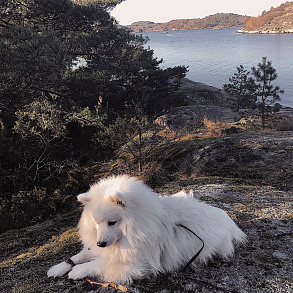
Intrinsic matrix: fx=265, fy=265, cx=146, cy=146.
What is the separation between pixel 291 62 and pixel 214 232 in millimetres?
54992

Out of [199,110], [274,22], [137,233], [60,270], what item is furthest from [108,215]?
[274,22]

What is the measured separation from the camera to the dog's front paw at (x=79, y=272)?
2.92 metres

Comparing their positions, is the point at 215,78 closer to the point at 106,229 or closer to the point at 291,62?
the point at 291,62

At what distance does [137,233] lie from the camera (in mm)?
2631

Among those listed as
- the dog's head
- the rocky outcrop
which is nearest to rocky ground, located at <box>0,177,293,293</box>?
the dog's head

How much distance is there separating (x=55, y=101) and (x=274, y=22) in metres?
150

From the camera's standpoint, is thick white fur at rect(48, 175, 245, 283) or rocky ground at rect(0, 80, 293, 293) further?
rocky ground at rect(0, 80, 293, 293)

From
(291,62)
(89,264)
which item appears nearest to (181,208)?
(89,264)

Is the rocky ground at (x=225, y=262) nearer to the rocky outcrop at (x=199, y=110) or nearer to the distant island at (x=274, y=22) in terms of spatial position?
the rocky outcrop at (x=199, y=110)

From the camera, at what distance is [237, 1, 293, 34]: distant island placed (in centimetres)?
12138

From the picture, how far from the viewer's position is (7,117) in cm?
1141

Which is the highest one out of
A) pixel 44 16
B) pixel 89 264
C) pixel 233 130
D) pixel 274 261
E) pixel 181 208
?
pixel 44 16

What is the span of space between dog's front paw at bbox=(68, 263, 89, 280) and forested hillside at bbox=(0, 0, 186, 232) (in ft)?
14.6

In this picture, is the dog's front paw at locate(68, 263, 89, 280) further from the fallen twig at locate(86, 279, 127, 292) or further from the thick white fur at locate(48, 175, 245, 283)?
the fallen twig at locate(86, 279, 127, 292)
